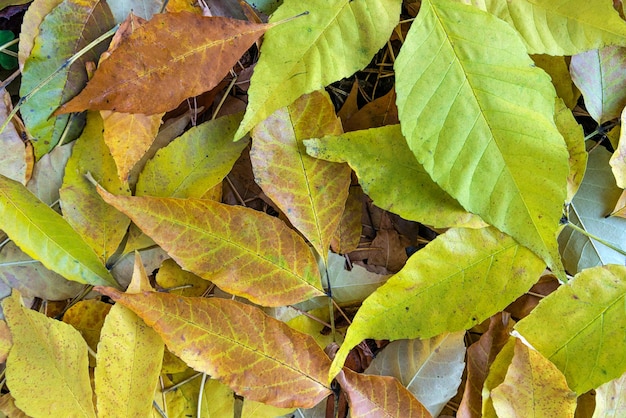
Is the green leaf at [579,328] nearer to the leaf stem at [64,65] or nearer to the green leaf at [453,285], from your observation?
the green leaf at [453,285]

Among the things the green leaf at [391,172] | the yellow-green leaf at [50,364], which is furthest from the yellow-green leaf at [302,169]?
the yellow-green leaf at [50,364]

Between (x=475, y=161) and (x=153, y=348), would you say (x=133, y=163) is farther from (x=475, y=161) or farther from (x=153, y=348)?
(x=475, y=161)

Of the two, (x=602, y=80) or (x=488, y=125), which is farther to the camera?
(x=602, y=80)

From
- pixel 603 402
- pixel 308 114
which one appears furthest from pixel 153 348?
pixel 603 402

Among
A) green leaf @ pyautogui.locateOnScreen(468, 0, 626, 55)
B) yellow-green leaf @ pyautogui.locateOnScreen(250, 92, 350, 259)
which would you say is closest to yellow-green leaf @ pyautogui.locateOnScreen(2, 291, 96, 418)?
yellow-green leaf @ pyautogui.locateOnScreen(250, 92, 350, 259)

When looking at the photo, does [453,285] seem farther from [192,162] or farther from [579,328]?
[192,162]

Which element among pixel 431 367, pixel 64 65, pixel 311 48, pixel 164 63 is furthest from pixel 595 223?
pixel 64 65
